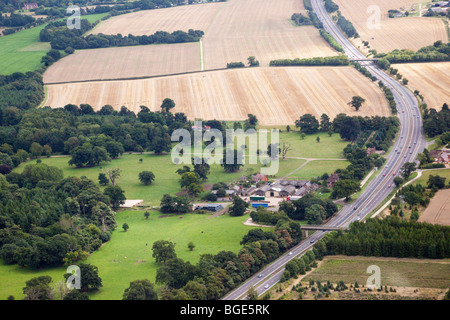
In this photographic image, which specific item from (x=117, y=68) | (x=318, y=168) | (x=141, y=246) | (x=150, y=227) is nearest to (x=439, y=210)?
(x=318, y=168)

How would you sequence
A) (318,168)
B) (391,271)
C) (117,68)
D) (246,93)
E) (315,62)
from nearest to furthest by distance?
(391,271), (318,168), (246,93), (315,62), (117,68)

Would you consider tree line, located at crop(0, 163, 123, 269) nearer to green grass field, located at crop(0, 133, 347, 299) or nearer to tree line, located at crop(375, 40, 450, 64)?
green grass field, located at crop(0, 133, 347, 299)

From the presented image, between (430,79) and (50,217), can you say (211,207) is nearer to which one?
(50,217)

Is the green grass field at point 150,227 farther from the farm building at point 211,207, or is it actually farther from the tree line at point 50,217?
the farm building at point 211,207

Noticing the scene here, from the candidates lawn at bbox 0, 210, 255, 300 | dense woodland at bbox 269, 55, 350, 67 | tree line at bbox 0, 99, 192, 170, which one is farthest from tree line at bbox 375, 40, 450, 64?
lawn at bbox 0, 210, 255, 300

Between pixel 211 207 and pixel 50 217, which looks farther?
pixel 211 207

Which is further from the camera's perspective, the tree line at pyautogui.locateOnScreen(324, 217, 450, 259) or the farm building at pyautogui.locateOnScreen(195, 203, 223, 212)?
the farm building at pyautogui.locateOnScreen(195, 203, 223, 212)
